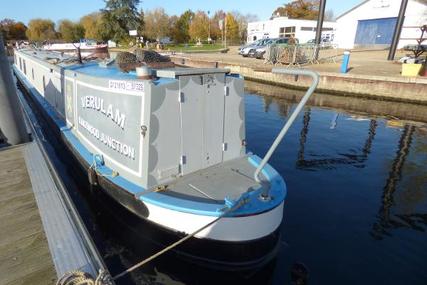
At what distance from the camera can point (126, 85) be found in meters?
5.09

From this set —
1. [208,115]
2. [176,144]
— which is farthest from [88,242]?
[208,115]

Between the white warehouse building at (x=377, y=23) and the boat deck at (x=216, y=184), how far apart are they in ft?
131

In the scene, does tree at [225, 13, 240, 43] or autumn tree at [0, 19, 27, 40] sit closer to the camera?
tree at [225, 13, 240, 43]

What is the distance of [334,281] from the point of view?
4699 mm

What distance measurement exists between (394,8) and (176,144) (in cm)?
4189

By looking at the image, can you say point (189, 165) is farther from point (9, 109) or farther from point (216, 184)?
point (9, 109)

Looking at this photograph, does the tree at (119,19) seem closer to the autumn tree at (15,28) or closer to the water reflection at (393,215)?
the autumn tree at (15,28)

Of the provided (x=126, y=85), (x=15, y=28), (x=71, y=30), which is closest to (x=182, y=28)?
(x=71, y=30)

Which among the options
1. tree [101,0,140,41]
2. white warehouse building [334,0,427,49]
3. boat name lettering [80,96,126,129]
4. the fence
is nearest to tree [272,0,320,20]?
white warehouse building [334,0,427,49]

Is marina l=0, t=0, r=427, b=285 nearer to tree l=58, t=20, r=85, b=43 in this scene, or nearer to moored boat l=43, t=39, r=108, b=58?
moored boat l=43, t=39, r=108, b=58

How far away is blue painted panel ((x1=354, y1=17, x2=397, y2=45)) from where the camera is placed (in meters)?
37.0

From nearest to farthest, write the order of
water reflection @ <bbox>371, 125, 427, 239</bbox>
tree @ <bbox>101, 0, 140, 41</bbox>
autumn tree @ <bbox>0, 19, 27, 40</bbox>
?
1. water reflection @ <bbox>371, 125, 427, 239</bbox>
2. tree @ <bbox>101, 0, 140, 41</bbox>
3. autumn tree @ <bbox>0, 19, 27, 40</bbox>

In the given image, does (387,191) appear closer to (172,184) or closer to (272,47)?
(172,184)

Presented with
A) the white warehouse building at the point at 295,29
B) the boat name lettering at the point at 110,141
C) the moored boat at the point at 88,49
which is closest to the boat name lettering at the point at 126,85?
the boat name lettering at the point at 110,141
